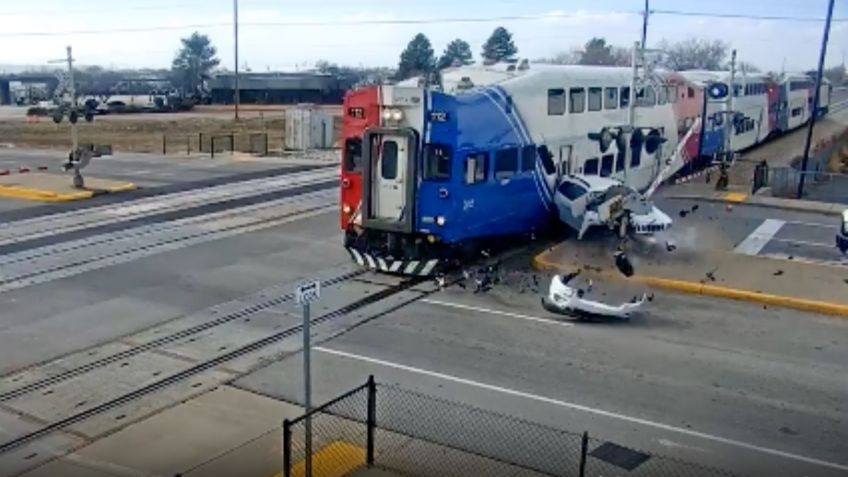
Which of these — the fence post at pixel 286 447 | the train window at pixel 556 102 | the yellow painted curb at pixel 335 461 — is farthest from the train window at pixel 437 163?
the fence post at pixel 286 447

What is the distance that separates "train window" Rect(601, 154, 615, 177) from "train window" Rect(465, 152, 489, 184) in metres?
5.50

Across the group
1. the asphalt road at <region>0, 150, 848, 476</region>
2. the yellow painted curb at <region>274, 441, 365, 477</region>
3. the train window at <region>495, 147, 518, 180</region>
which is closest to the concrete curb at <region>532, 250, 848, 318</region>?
the asphalt road at <region>0, 150, 848, 476</region>

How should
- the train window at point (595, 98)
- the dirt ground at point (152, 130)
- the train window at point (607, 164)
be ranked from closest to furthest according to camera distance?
the train window at point (595, 98), the train window at point (607, 164), the dirt ground at point (152, 130)

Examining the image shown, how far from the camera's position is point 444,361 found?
35.8 feet

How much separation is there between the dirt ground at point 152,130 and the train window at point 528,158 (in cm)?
2496

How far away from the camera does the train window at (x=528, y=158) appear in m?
16.6

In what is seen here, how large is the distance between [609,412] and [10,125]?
57.0 metres

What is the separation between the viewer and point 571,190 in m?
17.8

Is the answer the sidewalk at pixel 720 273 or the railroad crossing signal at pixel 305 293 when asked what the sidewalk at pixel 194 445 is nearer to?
the railroad crossing signal at pixel 305 293

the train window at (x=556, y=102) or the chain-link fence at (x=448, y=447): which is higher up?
the train window at (x=556, y=102)

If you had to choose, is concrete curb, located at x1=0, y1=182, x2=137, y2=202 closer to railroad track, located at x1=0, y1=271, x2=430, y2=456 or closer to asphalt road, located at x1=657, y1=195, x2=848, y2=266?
railroad track, located at x1=0, y1=271, x2=430, y2=456

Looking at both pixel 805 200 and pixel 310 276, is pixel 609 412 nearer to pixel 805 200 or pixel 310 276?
pixel 310 276

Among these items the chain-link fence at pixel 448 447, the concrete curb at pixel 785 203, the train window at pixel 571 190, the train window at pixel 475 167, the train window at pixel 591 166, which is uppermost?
the train window at pixel 475 167

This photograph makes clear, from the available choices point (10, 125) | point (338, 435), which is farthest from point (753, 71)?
point (10, 125)
